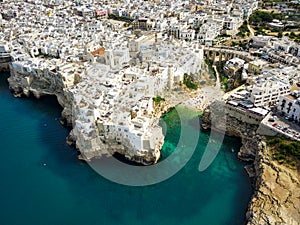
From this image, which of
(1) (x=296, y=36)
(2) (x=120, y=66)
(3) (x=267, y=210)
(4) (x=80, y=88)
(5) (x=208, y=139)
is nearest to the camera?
(3) (x=267, y=210)

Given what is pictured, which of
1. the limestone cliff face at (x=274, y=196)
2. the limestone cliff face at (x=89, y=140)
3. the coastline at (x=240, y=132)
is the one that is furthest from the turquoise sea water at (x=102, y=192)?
the limestone cliff face at (x=274, y=196)

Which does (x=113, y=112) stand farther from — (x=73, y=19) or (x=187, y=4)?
(x=187, y=4)

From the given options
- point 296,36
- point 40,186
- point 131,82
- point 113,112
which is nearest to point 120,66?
point 131,82

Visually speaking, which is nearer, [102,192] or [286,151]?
[286,151]

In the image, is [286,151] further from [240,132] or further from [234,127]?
[234,127]

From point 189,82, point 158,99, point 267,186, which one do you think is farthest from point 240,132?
point 189,82

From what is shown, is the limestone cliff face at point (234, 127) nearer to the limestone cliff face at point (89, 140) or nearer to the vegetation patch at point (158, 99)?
the vegetation patch at point (158, 99)
